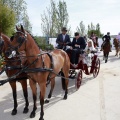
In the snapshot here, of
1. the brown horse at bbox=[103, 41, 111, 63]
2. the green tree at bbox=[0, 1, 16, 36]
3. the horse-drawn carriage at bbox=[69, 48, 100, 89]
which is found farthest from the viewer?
the brown horse at bbox=[103, 41, 111, 63]

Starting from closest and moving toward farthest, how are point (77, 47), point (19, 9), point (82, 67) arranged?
point (77, 47), point (82, 67), point (19, 9)

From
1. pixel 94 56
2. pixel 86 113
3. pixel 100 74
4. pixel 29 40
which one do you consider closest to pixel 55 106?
pixel 86 113

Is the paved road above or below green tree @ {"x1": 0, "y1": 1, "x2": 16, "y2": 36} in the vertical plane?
below

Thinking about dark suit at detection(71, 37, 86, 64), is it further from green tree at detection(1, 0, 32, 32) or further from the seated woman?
green tree at detection(1, 0, 32, 32)

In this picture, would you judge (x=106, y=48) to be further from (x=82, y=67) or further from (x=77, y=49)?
(x=77, y=49)

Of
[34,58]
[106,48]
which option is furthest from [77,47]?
[106,48]

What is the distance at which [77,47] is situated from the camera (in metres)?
8.51

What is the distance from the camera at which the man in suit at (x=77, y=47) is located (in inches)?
325

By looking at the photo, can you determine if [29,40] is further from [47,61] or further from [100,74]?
[100,74]

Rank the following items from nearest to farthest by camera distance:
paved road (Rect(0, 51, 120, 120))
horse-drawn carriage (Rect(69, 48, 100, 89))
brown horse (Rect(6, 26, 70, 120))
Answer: brown horse (Rect(6, 26, 70, 120))
paved road (Rect(0, 51, 120, 120))
horse-drawn carriage (Rect(69, 48, 100, 89))

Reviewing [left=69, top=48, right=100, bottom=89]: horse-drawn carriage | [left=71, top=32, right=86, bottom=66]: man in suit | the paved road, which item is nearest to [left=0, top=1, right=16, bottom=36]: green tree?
[left=69, top=48, right=100, bottom=89]: horse-drawn carriage

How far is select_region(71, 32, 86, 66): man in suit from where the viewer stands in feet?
27.0

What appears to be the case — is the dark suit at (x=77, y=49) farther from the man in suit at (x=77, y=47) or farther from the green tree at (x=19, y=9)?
the green tree at (x=19, y=9)

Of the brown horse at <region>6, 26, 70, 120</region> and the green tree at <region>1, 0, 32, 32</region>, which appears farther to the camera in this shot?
the green tree at <region>1, 0, 32, 32</region>
